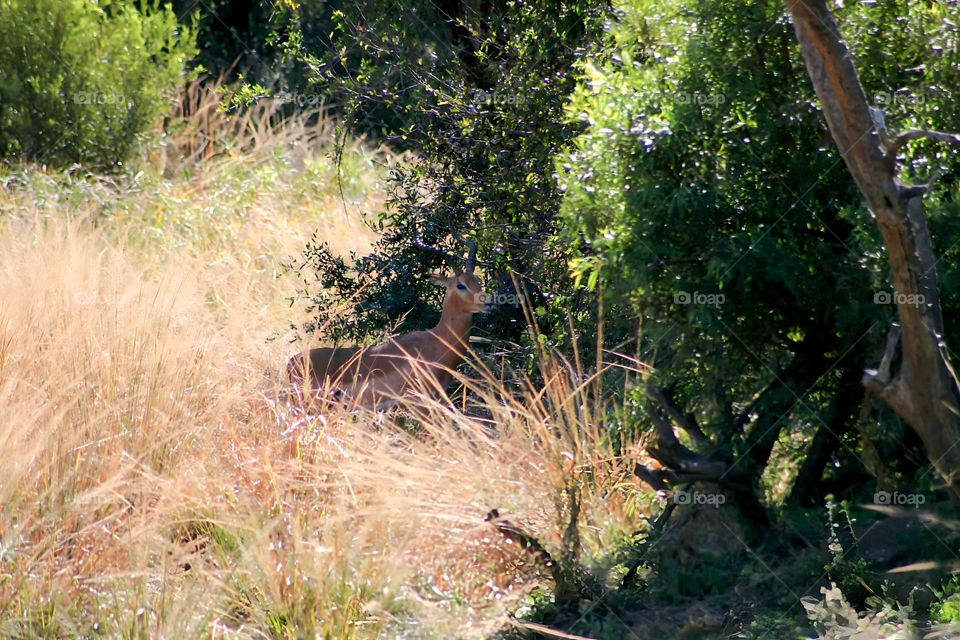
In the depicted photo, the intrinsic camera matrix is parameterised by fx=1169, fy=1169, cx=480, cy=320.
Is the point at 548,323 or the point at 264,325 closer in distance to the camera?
the point at 548,323

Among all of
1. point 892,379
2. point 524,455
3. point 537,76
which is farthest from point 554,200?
point 892,379

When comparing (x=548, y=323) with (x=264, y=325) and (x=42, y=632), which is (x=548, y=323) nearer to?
(x=264, y=325)

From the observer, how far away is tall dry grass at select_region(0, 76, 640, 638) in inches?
204

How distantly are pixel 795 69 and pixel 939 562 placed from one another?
2.25m

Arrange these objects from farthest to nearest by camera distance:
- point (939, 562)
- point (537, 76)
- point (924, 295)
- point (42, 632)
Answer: point (537, 76) < point (42, 632) < point (939, 562) < point (924, 295)

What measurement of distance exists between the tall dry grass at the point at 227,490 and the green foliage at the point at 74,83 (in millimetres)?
6872

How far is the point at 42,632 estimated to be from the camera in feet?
17.0
